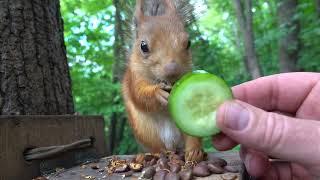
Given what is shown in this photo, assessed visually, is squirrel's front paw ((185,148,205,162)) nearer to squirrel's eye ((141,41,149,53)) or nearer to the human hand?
the human hand

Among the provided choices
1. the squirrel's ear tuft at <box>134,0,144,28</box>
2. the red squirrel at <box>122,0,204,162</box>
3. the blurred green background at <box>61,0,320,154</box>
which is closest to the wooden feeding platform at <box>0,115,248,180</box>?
the red squirrel at <box>122,0,204,162</box>

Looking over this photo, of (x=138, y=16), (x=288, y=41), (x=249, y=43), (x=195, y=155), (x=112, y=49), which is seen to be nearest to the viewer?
(x=195, y=155)

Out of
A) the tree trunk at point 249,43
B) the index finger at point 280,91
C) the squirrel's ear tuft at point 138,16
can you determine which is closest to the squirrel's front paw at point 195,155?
the index finger at point 280,91

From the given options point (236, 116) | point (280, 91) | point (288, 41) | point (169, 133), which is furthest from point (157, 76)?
point (288, 41)

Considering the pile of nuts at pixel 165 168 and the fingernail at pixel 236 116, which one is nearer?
the fingernail at pixel 236 116

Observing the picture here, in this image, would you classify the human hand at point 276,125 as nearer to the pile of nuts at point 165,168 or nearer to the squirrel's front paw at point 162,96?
the pile of nuts at point 165,168

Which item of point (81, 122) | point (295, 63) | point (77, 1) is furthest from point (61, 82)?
point (295, 63)

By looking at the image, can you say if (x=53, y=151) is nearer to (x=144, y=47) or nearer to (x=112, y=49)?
(x=144, y=47)
